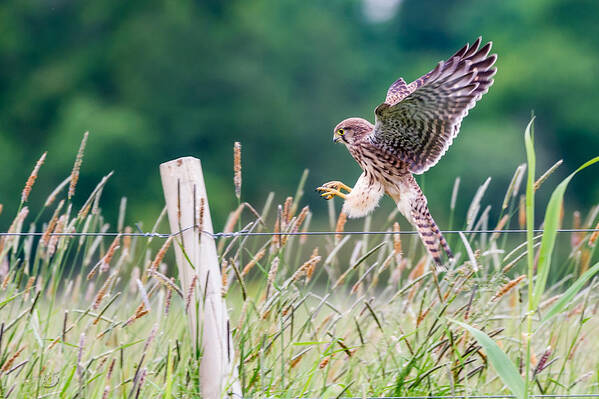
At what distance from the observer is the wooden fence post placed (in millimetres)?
2426

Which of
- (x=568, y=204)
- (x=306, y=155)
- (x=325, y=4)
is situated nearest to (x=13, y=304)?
(x=306, y=155)

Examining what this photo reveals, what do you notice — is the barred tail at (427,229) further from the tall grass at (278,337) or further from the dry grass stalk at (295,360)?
the dry grass stalk at (295,360)

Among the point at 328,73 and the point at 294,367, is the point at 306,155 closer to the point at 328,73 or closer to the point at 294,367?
the point at 328,73

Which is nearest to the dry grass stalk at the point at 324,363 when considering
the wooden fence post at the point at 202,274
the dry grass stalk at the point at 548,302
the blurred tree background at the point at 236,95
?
the wooden fence post at the point at 202,274

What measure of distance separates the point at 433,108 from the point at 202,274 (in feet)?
4.32

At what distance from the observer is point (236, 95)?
1784 cm

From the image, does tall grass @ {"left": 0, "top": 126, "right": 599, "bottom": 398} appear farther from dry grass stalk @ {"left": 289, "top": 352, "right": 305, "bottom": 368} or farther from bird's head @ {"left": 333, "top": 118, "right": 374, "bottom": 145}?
→ bird's head @ {"left": 333, "top": 118, "right": 374, "bottom": 145}

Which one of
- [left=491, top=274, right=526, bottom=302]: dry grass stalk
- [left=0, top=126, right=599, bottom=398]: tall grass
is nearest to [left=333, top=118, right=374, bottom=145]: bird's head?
[left=0, top=126, right=599, bottom=398]: tall grass

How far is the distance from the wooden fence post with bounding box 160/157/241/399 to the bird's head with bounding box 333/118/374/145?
130 cm

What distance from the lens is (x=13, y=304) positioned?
292 centimetres

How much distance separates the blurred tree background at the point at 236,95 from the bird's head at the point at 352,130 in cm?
1202

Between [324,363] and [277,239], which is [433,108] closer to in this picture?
[277,239]

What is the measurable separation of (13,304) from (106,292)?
40cm

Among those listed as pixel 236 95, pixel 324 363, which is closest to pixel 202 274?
pixel 324 363
